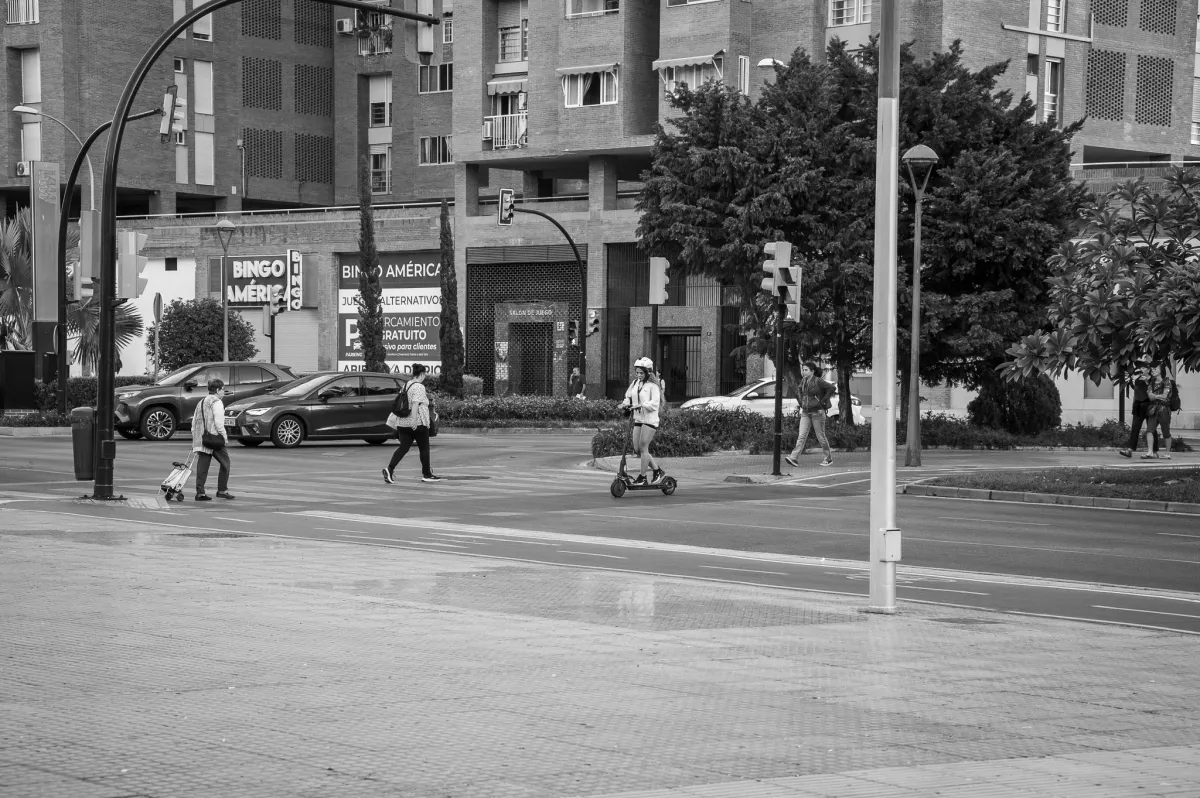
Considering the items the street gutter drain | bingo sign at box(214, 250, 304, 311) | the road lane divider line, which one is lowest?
the road lane divider line

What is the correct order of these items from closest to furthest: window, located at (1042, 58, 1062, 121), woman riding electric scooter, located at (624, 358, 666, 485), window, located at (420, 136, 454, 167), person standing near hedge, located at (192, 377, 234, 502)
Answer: person standing near hedge, located at (192, 377, 234, 502) → woman riding electric scooter, located at (624, 358, 666, 485) → window, located at (1042, 58, 1062, 121) → window, located at (420, 136, 454, 167)

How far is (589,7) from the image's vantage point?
55125 millimetres

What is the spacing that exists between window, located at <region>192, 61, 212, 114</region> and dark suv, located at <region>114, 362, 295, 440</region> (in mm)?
39011

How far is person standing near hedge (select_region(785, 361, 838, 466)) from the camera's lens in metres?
27.2

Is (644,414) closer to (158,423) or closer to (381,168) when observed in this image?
(158,423)

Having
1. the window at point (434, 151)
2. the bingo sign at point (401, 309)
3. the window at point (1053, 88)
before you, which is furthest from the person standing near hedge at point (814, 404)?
the window at point (434, 151)

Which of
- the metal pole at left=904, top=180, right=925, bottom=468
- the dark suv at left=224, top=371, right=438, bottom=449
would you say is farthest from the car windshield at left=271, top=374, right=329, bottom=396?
the metal pole at left=904, top=180, right=925, bottom=468

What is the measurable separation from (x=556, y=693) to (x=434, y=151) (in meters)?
68.8

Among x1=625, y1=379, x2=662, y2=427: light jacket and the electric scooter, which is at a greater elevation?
x1=625, y1=379, x2=662, y2=427: light jacket

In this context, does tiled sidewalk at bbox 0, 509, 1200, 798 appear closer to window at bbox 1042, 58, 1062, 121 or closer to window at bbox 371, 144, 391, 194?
window at bbox 1042, 58, 1062, 121

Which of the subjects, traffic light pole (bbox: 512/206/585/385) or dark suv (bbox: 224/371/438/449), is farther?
traffic light pole (bbox: 512/206/585/385)

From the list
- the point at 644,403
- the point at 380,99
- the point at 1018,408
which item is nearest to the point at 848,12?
the point at 1018,408

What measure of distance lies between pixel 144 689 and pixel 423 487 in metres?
16.1

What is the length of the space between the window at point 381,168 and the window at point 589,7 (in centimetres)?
2375
